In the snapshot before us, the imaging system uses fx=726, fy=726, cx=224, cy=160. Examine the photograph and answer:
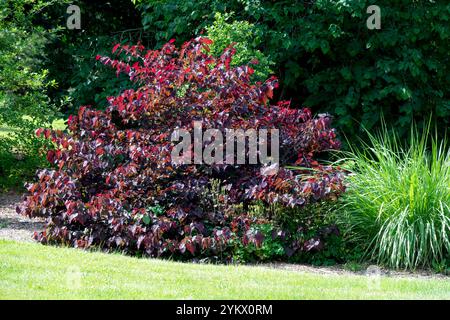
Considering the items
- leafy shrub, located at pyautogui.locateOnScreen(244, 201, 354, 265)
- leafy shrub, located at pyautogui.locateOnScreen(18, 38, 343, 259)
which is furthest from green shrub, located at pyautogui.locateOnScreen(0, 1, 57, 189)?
leafy shrub, located at pyautogui.locateOnScreen(244, 201, 354, 265)

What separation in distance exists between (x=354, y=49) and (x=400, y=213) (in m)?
4.30

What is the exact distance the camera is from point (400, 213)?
738 centimetres

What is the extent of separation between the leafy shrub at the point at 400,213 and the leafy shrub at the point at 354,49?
3.12 metres

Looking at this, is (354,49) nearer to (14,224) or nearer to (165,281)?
(14,224)

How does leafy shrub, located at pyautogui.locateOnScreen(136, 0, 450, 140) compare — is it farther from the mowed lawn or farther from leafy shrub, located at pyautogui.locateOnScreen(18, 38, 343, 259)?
the mowed lawn

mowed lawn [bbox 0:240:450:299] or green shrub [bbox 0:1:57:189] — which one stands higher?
green shrub [bbox 0:1:57:189]

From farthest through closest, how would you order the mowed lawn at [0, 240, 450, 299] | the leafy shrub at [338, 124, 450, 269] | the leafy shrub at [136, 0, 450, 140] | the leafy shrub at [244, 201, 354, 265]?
the leafy shrub at [136, 0, 450, 140] < the leafy shrub at [244, 201, 354, 265] < the leafy shrub at [338, 124, 450, 269] < the mowed lawn at [0, 240, 450, 299]

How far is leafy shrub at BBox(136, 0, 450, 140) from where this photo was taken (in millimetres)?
10625

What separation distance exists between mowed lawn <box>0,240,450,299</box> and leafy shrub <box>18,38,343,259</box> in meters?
0.69

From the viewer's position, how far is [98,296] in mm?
5176

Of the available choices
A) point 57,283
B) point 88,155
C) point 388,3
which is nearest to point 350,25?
point 388,3

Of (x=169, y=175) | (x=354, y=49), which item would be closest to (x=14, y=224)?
(x=169, y=175)

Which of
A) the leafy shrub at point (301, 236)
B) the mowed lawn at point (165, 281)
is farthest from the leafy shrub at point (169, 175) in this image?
the mowed lawn at point (165, 281)

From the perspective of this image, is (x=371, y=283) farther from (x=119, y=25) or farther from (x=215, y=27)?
(x=119, y=25)
